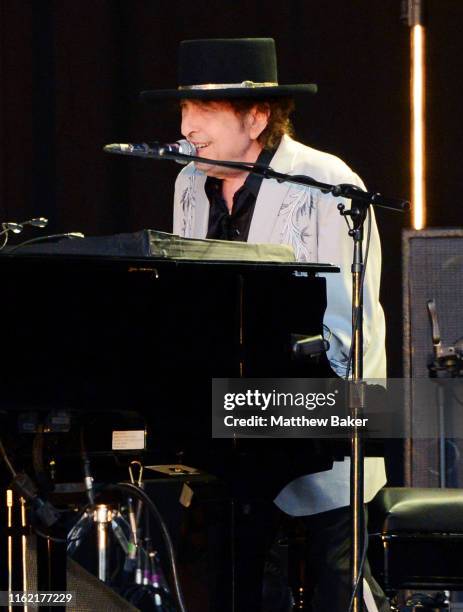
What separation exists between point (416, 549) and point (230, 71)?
1.19 m

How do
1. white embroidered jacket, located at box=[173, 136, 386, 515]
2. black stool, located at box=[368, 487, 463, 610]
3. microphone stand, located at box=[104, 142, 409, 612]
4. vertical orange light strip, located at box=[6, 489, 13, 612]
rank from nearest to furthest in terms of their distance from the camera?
vertical orange light strip, located at box=[6, 489, 13, 612], microphone stand, located at box=[104, 142, 409, 612], white embroidered jacket, located at box=[173, 136, 386, 515], black stool, located at box=[368, 487, 463, 610]

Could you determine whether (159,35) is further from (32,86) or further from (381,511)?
(381,511)

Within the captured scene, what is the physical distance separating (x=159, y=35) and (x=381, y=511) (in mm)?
1801

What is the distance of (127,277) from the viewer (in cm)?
238

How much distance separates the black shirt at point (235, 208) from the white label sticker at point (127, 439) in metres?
0.79

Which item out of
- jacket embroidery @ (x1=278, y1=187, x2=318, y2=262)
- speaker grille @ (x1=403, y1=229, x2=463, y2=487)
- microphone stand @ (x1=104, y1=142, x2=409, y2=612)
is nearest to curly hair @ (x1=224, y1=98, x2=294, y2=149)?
jacket embroidery @ (x1=278, y1=187, x2=318, y2=262)

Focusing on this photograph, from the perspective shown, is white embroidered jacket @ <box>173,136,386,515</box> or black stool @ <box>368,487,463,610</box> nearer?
white embroidered jacket @ <box>173,136,386,515</box>

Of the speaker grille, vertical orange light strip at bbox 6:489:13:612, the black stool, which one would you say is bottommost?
the black stool

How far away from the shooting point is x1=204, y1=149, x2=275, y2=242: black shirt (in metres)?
3.04

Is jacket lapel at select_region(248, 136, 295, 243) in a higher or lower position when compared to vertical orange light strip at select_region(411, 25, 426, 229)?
lower

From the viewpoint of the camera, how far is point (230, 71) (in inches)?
122

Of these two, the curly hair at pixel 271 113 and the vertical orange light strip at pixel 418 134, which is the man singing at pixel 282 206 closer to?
the curly hair at pixel 271 113

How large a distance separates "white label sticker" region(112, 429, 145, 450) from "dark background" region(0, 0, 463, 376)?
1905 mm

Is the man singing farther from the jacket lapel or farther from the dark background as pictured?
the dark background
